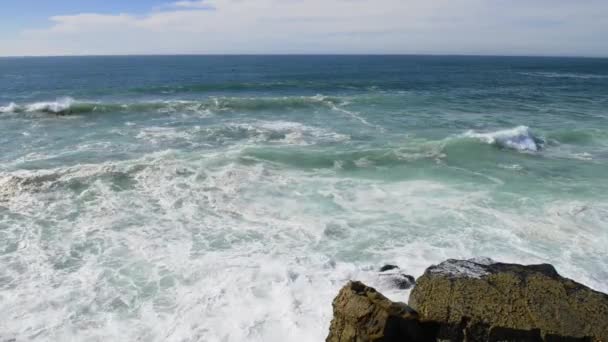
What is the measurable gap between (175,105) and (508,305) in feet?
109

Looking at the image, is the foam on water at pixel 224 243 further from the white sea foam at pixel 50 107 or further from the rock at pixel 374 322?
the white sea foam at pixel 50 107

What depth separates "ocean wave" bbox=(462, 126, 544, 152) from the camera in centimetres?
2345

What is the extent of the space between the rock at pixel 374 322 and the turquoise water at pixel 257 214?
124 cm

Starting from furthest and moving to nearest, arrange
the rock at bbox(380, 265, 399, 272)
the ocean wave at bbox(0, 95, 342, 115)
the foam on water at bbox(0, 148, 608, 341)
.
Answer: the ocean wave at bbox(0, 95, 342, 115) → the rock at bbox(380, 265, 399, 272) → the foam on water at bbox(0, 148, 608, 341)

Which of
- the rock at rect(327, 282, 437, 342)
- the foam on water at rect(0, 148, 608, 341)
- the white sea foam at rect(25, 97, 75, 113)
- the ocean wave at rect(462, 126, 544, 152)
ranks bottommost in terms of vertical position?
the foam on water at rect(0, 148, 608, 341)

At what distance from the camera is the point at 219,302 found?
1006 cm

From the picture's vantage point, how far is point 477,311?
7.65m

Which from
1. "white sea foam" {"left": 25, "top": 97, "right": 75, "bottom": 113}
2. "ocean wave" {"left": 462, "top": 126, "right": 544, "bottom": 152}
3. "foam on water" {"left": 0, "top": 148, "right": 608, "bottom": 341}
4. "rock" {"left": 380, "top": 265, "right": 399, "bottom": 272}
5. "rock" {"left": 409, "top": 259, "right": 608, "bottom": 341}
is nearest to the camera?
"rock" {"left": 409, "top": 259, "right": 608, "bottom": 341}

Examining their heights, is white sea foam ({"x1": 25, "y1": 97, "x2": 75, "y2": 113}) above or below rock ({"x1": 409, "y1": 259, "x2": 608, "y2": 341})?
above

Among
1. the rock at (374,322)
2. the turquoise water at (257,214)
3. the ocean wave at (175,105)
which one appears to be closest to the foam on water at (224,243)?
the turquoise water at (257,214)

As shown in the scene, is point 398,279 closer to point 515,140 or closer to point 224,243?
point 224,243

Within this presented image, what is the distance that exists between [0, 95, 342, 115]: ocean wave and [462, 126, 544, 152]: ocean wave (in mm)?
15135

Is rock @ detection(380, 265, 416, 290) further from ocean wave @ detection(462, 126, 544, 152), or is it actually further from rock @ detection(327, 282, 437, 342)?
ocean wave @ detection(462, 126, 544, 152)

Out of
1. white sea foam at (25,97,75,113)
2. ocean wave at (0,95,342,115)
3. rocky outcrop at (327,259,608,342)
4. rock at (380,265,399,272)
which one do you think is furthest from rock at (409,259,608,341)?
white sea foam at (25,97,75,113)
